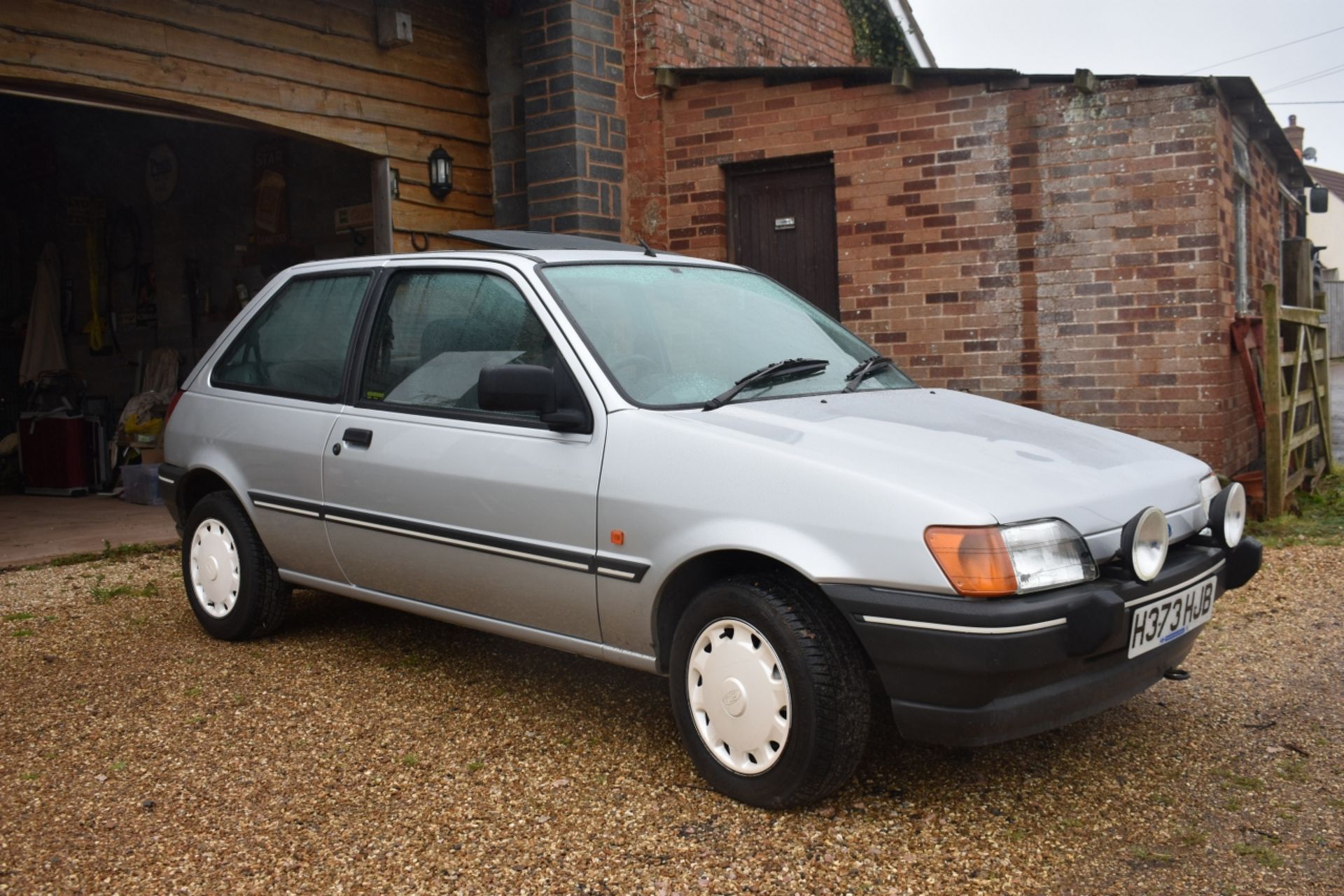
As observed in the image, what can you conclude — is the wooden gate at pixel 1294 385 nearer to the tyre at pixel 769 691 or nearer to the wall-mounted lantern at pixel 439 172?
the tyre at pixel 769 691

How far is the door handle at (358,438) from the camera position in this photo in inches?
168

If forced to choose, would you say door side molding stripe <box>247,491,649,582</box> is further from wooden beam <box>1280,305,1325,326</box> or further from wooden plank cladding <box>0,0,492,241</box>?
wooden beam <box>1280,305,1325,326</box>

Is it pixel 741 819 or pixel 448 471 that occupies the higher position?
pixel 448 471

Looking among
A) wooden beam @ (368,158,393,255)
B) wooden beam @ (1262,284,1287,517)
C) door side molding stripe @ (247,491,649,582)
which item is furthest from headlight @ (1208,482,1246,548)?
wooden beam @ (368,158,393,255)

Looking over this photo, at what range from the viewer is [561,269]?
13.4 ft

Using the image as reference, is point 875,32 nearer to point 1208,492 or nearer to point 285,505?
point 285,505

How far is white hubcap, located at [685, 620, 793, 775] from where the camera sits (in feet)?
10.4

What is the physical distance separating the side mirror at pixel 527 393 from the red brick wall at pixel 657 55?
601cm

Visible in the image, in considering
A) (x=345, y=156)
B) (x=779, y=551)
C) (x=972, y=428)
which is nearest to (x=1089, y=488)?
(x=972, y=428)

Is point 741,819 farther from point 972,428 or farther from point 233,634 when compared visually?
point 233,634

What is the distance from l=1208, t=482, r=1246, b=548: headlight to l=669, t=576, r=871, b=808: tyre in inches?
48.0

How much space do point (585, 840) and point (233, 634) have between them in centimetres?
255

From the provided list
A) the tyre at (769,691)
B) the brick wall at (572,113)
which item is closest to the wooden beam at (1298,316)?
the brick wall at (572,113)

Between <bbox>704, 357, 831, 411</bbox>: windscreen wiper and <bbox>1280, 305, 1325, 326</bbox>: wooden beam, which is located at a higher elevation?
<bbox>1280, 305, 1325, 326</bbox>: wooden beam
